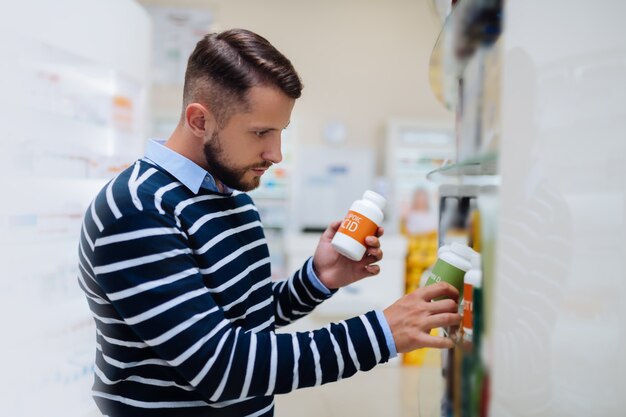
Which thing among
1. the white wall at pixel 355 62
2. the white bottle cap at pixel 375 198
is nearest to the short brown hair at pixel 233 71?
the white bottle cap at pixel 375 198

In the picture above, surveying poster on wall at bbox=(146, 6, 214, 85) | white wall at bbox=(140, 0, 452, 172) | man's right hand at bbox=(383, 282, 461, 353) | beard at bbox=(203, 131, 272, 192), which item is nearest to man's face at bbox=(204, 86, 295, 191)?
beard at bbox=(203, 131, 272, 192)

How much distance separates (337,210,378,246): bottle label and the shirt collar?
0.30 metres

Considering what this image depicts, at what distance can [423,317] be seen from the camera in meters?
0.84

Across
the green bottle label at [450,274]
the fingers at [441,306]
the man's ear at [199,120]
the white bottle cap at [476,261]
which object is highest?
the man's ear at [199,120]

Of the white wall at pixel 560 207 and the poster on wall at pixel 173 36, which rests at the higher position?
the poster on wall at pixel 173 36

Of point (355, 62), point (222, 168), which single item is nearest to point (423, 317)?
point (222, 168)

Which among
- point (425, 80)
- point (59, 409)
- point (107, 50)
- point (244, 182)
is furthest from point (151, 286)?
point (425, 80)

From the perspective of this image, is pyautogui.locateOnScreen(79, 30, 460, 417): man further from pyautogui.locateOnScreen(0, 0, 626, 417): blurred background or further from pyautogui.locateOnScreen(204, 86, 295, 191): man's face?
pyautogui.locateOnScreen(0, 0, 626, 417): blurred background

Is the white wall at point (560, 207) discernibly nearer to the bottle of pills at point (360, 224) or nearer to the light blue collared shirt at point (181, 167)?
the bottle of pills at point (360, 224)

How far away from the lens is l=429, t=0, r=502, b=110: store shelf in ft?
2.48

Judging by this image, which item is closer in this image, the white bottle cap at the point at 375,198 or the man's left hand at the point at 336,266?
the white bottle cap at the point at 375,198

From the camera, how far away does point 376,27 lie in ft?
16.2

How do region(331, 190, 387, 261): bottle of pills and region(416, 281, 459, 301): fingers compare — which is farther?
region(331, 190, 387, 261): bottle of pills

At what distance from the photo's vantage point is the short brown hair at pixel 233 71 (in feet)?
3.18
